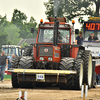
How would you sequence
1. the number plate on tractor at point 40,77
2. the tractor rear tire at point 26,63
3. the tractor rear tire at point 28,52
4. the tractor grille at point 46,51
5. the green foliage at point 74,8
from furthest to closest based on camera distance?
the green foliage at point 74,8 < the tractor rear tire at point 28,52 < the tractor grille at point 46,51 < the tractor rear tire at point 26,63 < the number plate on tractor at point 40,77

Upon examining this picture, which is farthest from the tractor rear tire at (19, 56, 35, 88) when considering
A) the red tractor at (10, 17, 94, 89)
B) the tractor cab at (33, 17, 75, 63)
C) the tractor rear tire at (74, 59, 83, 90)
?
the tractor rear tire at (74, 59, 83, 90)

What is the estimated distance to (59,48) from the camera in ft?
49.0

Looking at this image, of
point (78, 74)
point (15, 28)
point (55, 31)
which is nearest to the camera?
point (78, 74)

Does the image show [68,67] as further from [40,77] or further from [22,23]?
[22,23]

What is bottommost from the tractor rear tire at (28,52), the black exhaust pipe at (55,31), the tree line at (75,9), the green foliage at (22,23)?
the tractor rear tire at (28,52)

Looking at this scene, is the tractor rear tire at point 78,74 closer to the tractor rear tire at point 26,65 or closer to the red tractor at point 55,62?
the red tractor at point 55,62

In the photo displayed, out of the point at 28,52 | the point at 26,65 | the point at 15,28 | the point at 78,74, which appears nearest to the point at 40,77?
the point at 26,65

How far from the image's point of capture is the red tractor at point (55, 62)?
1366 centimetres

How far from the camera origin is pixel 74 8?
114 ft

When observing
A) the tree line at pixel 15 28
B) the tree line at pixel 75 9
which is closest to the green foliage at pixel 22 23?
the tree line at pixel 15 28

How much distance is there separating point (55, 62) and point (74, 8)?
2089cm

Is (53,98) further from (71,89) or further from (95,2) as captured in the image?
(95,2)

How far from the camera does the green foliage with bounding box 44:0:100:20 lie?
33.8 meters

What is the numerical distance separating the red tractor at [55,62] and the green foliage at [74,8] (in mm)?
18034
